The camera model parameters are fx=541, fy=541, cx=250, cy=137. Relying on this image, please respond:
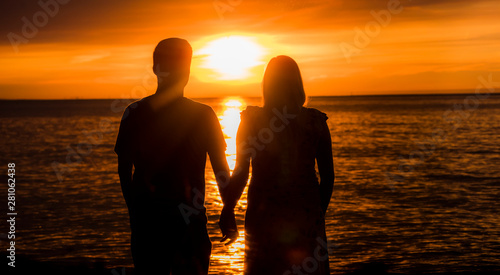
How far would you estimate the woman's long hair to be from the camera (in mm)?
3824

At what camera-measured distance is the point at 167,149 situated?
345 centimetres

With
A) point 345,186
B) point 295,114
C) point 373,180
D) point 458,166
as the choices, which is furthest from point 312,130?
point 458,166

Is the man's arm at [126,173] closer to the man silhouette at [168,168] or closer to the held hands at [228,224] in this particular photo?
the man silhouette at [168,168]

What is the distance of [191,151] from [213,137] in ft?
0.65

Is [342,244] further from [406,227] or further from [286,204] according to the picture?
[286,204]

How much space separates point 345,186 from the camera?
24125mm

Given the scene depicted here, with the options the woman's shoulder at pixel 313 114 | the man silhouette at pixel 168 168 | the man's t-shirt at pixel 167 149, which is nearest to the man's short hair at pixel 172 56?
the man silhouette at pixel 168 168

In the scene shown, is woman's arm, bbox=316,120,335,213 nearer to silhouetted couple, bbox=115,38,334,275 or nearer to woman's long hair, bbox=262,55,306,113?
silhouetted couple, bbox=115,38,334,275

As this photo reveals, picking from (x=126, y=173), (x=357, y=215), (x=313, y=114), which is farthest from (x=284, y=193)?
(x=357, y=215)

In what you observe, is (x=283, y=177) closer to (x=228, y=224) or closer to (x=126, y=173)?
(x=228, y=224)

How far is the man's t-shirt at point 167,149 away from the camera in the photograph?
11.3ft

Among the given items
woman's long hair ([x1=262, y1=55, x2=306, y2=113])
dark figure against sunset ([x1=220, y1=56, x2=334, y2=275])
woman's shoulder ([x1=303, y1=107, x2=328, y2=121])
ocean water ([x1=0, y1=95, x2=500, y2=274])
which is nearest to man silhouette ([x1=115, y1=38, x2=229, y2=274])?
dark figure against sunset ([x1=220, y1=56, x2=334, y2=275])

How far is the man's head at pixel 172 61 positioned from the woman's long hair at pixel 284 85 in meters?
0.62

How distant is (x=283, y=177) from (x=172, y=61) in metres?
1.13
